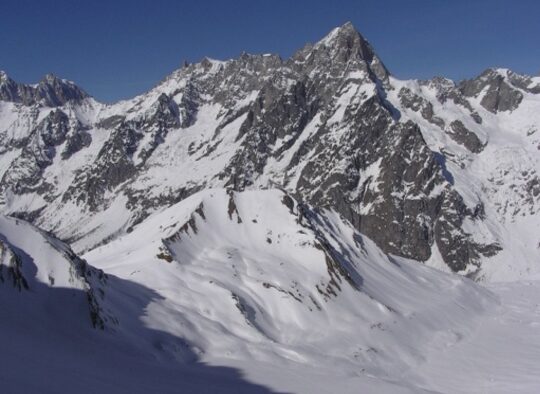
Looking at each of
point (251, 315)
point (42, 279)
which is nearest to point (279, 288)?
point (251, 315)

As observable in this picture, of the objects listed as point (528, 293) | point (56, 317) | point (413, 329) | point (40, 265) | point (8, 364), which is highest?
point (528, 293)

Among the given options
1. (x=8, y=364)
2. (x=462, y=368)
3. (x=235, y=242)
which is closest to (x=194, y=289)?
(x=235, y=242)

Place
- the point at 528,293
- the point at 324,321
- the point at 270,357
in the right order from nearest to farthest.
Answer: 1. the point at 270,357
2. the point at 324,321
3. the point at 528,293

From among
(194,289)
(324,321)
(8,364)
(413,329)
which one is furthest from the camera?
(413,329)

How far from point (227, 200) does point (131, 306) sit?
45.9 m

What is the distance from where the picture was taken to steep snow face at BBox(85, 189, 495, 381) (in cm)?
5866

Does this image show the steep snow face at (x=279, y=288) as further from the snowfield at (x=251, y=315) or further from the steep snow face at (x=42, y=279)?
the steep snow face at (x=42, y=279)

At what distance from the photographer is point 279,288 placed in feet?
252

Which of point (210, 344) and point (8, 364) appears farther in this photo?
point (210, 344)

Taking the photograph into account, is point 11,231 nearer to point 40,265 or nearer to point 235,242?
point 40,265

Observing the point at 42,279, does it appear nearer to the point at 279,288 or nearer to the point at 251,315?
the point at 251,315

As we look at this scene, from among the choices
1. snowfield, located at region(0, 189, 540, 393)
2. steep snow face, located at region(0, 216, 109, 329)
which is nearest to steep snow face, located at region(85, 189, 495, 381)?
snowfield, located at region(0, 189, 540, 393)

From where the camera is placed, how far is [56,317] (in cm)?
3641

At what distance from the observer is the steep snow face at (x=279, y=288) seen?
58656 mm
